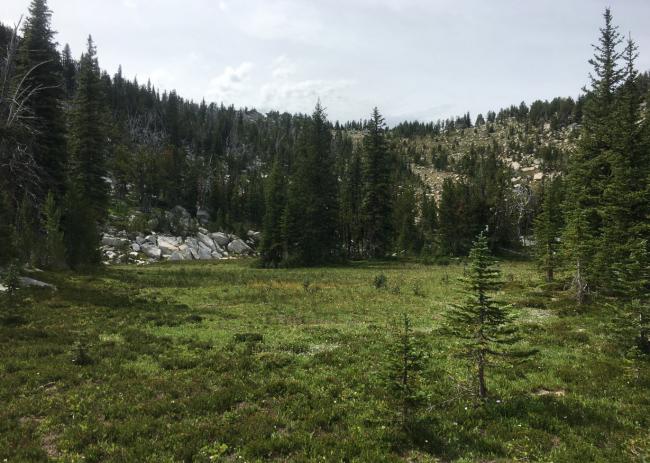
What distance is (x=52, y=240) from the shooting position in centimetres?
3155

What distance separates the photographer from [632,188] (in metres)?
22.1

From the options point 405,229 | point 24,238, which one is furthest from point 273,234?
point 405,229

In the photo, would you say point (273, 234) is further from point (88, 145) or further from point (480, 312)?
point (480, 312)

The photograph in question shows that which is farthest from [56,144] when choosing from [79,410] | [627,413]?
[627,413]

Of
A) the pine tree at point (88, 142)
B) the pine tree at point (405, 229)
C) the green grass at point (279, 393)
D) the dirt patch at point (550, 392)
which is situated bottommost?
the dirt patch at point (550, 392)

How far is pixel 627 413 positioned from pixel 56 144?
47494 mm

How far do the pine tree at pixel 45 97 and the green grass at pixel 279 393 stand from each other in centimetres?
2269

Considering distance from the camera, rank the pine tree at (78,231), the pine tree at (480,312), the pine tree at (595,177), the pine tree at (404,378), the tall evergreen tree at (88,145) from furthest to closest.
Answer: the tall evergreen tree at (88,145) → the pine tree at (78,231) → the pine tree at (595,177) → the pine tree at (480,312) → the pine tree at (404,378)

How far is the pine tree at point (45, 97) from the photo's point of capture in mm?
36719

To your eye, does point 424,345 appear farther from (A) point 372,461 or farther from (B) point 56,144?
(B) point 56,144

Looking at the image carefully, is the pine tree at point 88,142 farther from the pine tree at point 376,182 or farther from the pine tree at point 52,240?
the pine tree at point 376,182

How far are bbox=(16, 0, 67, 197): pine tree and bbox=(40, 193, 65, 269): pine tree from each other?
692cm

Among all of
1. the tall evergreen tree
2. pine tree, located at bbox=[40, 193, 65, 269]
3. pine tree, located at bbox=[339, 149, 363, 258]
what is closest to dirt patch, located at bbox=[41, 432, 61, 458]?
pine tree, located at bbox=[40, 193, 65, 269]

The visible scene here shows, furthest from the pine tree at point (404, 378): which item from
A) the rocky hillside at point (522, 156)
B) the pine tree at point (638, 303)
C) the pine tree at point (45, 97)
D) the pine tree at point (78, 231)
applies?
the rocky hillside at point (522, 156)
